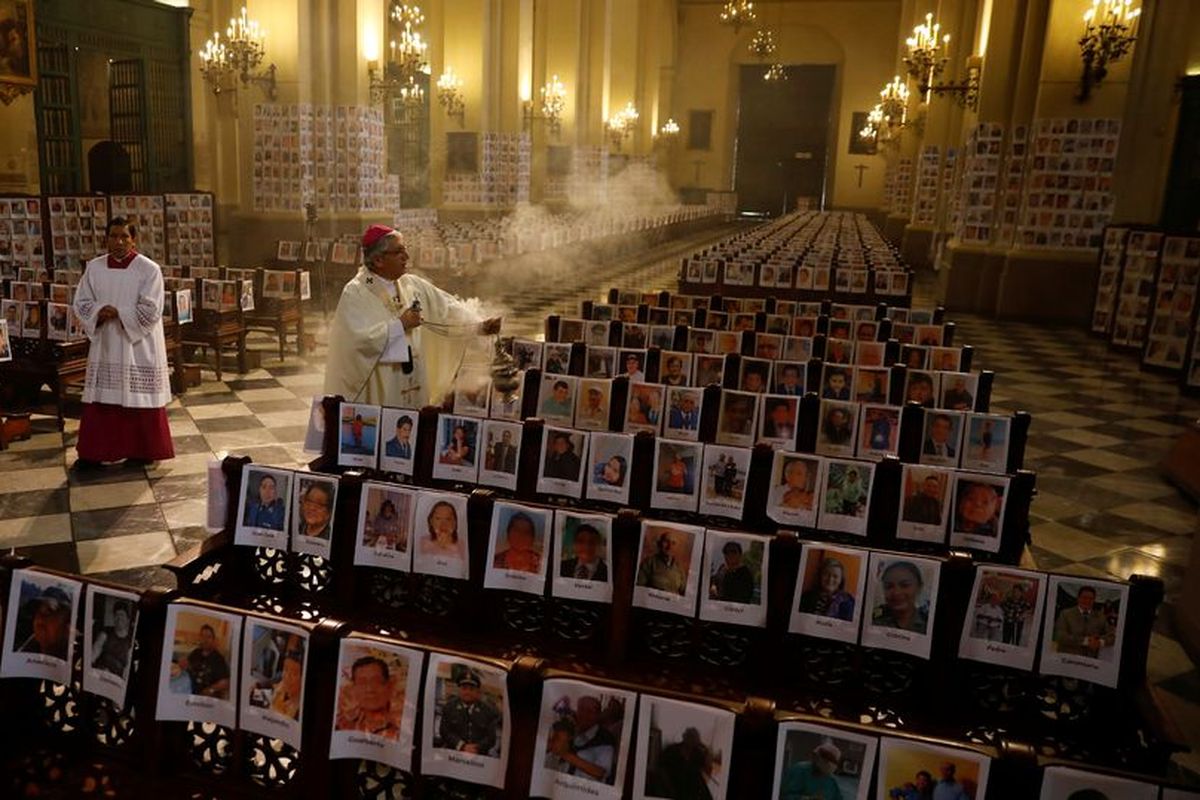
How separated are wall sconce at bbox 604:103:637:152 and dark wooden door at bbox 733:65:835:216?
455 inches

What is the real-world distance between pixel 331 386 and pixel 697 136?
45.5 metres

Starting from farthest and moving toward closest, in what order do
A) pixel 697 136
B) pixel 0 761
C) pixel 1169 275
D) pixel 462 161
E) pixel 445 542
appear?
pixel 697 136 → pixel 462 161 → pixel 1169 275 → pixel 445 542 → pixel 0 761

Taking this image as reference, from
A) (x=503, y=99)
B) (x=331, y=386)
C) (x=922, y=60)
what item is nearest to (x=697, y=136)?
(x=503, y=99)

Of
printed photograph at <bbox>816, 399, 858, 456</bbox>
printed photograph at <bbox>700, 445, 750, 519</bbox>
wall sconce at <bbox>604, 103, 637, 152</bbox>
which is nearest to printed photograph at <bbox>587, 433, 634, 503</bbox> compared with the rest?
printed photograph at <bbox>700, 445, 750, 519</bbox>

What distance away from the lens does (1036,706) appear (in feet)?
10.6

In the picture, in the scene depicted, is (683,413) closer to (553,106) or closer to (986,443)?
(986,443)

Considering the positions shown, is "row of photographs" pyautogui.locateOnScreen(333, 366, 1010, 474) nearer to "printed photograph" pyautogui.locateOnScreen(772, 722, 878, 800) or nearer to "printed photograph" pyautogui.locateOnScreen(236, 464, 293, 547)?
"printed photograph" pyautogui.locateOnScreen(236, 464, 293, 547)

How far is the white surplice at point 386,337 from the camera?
5.79m

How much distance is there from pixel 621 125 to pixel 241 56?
24215 mm

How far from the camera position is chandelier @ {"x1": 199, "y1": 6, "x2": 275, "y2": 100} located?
15.8 m

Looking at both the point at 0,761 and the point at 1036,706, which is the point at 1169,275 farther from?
the point at 0,761

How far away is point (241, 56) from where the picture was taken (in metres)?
15.9

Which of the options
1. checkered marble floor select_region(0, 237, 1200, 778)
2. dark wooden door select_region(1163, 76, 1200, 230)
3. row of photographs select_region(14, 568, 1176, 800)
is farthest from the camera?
dark wooden door select_region(1163, 76, 1200, 230)

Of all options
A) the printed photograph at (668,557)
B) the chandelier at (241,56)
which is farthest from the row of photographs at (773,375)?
the chandelier at (241,56)
